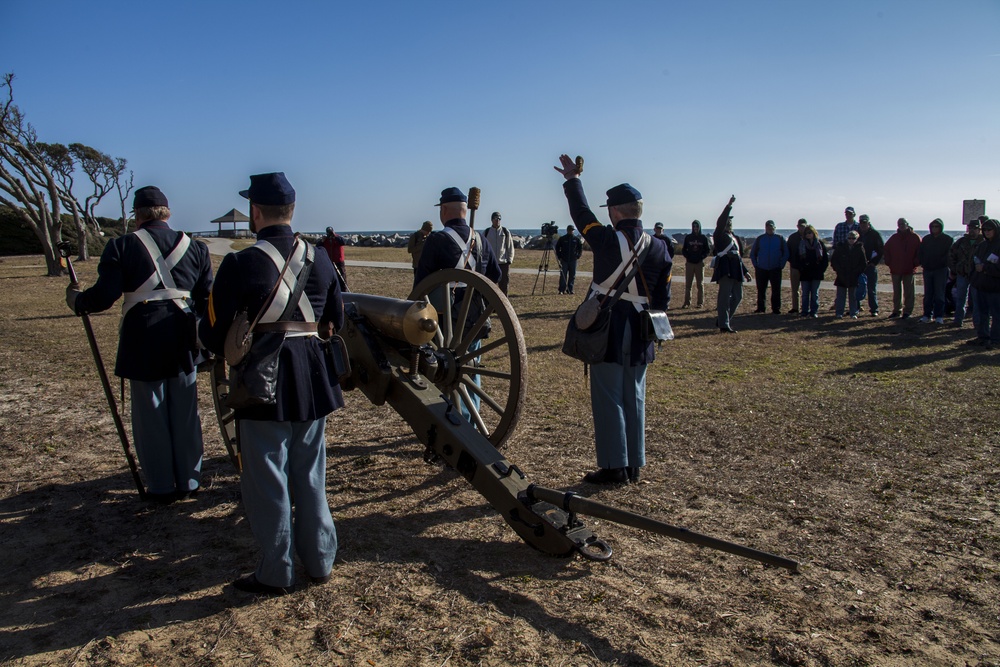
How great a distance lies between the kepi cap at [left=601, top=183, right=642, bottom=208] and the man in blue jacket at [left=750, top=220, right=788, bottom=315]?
873 cm

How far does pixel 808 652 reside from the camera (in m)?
2.60

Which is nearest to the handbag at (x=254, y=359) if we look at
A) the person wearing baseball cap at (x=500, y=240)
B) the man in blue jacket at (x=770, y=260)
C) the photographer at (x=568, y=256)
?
the person wearing baseball cap at (x=500, y=240)

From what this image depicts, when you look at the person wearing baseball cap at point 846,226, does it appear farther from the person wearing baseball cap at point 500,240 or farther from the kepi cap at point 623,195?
the kepi cap at point 623,195

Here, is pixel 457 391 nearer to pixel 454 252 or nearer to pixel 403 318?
pixel 454 252

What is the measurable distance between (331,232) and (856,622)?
41.8 ft

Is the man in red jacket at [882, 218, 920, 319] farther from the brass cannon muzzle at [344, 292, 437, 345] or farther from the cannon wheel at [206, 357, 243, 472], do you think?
the cannon wheel at [206, 357, 243, 472]

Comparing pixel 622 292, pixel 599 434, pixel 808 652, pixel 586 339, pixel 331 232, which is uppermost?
pixel 331 232

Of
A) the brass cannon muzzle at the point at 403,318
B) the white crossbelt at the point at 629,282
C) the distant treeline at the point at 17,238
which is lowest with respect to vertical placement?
the brass cannon muzzle at the point at 403,318

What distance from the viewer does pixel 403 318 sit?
3.70m

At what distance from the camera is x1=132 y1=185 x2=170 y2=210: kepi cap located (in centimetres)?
397

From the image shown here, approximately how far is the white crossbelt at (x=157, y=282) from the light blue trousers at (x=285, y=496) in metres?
1.36

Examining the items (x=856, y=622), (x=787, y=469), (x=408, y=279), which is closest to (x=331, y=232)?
(x=408, y=279)

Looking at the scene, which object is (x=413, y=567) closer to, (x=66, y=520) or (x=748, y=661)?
(x=748, y=661)

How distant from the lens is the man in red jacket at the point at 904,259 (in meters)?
11.6
